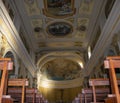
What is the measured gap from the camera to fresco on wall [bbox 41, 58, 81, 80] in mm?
21969

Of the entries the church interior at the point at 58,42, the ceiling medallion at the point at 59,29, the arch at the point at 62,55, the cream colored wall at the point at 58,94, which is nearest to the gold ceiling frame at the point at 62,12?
the church interior at the point at 58,42

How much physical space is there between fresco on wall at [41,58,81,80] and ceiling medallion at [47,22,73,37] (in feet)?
23.0

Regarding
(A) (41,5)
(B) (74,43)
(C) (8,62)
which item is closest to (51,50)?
(B) (74,43)

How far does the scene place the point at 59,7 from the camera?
1184cm

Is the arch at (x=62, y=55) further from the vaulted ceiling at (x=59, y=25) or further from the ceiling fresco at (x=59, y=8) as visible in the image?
the ceiling fresco at (x=59, y=8)

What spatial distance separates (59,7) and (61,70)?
12137 millimetres

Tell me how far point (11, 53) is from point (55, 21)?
14.9ft

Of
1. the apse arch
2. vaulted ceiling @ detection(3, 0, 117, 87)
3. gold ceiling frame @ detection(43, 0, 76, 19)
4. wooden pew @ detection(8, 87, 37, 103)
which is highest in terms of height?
gold ceiling frame @ detection(43, 0, 76, 19)

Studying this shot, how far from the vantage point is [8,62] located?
354 centimetres

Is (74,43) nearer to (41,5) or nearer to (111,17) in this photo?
(41,5)

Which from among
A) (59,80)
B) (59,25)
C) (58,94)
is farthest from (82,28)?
(58,94)

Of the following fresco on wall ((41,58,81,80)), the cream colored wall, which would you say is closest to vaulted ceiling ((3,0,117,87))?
fresco on wall ((41,58,81,80))

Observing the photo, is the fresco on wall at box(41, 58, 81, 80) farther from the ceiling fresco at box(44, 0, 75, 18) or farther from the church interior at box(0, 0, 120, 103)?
the ceiling fresco at box(44, 0, 75, 18)

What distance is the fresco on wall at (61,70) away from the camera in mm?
21969
